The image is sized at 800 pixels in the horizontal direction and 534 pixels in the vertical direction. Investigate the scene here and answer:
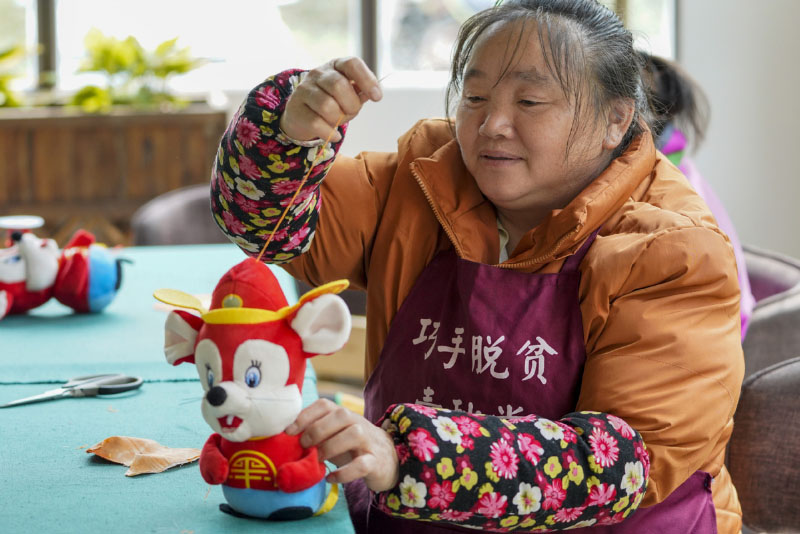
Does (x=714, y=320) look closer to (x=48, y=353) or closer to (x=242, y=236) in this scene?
(x=242, y=236)

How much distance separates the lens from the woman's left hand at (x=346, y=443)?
0.75 metres

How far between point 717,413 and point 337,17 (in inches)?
151

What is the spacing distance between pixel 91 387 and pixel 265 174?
1.22ft

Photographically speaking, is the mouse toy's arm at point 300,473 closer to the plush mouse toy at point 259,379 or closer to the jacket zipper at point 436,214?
the plush mouse toy at point 259,379

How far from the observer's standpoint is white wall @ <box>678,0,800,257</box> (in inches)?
162

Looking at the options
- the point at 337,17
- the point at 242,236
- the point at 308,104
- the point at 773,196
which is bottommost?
the point at 773,196

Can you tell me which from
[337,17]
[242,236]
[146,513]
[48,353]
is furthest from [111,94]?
[146,513]

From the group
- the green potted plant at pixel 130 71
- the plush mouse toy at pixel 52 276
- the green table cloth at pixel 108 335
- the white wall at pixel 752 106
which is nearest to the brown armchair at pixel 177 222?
the green table cloth at pixel 108 335

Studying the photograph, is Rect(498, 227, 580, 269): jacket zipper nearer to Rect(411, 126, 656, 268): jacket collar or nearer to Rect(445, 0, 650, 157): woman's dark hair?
Rect(411, 126, 656, 268): jacket collar

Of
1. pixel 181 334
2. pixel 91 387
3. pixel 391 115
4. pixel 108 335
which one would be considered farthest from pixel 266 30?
pixel 181 334

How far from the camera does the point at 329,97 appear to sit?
34.9 inches

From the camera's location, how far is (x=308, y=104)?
35.7 inches

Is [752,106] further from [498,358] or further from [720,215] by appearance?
[498,358]

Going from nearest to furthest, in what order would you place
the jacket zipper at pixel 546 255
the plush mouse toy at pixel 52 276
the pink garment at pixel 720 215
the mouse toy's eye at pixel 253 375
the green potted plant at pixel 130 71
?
the mouse toy's eye at pixel 253 375 < the jacket zipper at pixel 546 255 < the plush mouse toy at pixel 52 276 < the pink garment at pixel 720 215 < the green potted plant at pixel 130 71
